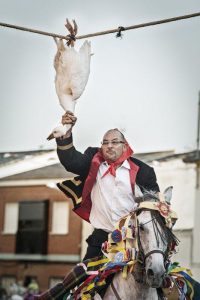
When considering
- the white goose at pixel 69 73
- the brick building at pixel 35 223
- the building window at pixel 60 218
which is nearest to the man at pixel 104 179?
the white goose at pixel 69 73

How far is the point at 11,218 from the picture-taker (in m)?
42.8

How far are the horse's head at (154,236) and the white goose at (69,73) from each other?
55.2 inches

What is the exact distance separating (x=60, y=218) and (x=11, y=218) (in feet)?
10.3

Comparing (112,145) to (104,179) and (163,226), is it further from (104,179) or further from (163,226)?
(163,226)

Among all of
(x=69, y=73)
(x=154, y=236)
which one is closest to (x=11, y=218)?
(x=69, y=73)

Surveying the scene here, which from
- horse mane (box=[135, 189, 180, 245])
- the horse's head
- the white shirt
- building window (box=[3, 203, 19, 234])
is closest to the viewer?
the horse's head

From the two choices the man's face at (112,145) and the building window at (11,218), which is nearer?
the man's face at (112,145)

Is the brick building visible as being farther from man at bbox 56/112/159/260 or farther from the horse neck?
the horse neck

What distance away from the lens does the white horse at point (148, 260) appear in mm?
8578

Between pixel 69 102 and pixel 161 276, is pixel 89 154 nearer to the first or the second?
pixel 69 102

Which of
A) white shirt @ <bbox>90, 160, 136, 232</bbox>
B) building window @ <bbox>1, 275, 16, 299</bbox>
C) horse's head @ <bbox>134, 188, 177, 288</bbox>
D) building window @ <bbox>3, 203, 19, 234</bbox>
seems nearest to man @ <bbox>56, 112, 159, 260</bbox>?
white shirt @ <bbox>90, 160, 136, 232</bbox>

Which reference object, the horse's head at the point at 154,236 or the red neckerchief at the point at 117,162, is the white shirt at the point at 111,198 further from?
the horse's head at the point at 154,236

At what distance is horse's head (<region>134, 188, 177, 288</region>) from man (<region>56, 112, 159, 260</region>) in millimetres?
443

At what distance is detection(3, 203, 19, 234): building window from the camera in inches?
1678
